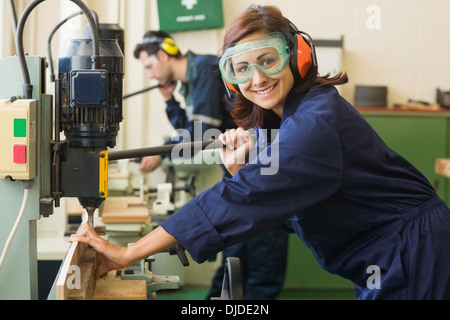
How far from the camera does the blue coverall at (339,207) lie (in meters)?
1.25

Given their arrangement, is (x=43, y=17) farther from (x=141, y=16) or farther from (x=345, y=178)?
(x=345, y=178)

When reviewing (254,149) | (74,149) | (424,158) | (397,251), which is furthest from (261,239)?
(74,149)

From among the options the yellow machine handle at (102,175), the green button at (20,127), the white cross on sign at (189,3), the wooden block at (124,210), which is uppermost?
the white cross on sign at (189,3)

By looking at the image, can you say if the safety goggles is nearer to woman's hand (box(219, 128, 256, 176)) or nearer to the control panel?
woman's hand (box(219, 128, 256, 176))

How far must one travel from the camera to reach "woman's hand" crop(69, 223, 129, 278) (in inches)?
48.3

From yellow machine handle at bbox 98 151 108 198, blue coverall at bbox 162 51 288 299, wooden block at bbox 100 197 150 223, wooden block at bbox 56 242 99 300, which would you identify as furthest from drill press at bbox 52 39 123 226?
blue coverall at bbox 162 51 288 299

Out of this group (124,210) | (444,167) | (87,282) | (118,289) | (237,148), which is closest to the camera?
(87,282)

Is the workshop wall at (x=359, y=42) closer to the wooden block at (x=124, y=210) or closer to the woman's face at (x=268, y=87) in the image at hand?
the wooden block at (x=124, y=210)

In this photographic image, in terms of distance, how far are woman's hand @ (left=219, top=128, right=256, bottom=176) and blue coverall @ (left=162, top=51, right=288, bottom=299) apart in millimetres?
1452

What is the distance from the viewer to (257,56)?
1411 millimetres

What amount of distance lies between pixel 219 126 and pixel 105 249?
196 cm
